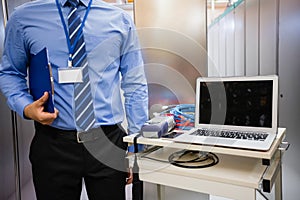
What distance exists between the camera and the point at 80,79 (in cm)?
108

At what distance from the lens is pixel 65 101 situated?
1.09 m

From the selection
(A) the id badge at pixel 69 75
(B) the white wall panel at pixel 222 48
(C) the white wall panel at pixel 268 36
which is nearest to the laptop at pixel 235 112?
(A) the id badge at pixel 69 75

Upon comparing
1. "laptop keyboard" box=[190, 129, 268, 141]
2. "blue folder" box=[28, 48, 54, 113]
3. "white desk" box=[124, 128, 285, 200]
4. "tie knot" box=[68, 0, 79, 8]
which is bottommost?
"white desk" box=[124, 128, 285, 200]

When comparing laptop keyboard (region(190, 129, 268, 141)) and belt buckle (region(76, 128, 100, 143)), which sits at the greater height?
belt buckle (region(76, 128, 100, 143))

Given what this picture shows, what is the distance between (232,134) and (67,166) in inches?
28.7

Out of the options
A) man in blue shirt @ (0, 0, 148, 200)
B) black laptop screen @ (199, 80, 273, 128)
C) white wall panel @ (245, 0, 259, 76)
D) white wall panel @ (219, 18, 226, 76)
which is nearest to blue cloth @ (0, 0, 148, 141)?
man in blue shirt @ (0, 0, 148, 200)

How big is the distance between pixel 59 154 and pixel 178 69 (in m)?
1.25

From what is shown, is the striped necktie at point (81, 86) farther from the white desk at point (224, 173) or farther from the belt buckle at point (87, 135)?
the white desk at point (224, 173)

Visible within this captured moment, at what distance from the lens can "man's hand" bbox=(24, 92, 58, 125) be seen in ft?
3.34

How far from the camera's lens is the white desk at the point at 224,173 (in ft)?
3.35

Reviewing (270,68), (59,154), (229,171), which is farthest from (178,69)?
(59,154)

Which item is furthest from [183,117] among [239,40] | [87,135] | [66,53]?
[239,40]

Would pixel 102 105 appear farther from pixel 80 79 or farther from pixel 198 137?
pixel 198 137

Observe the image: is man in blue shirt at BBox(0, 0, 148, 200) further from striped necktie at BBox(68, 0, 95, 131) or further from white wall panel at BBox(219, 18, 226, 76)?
white wall panel at BBox(219, 18, 226, 76)
